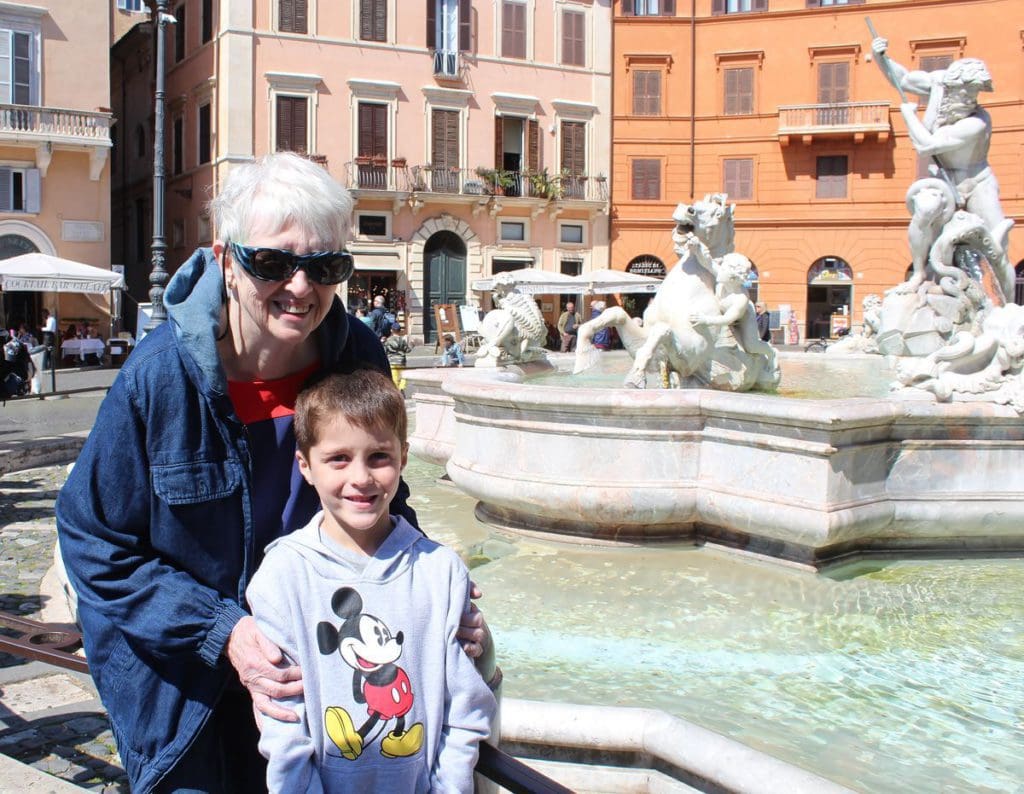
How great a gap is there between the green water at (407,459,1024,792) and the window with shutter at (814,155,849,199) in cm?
2890

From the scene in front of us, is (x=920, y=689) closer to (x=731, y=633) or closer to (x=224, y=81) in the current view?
(x=731, y=633)

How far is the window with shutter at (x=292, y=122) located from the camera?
29172mm

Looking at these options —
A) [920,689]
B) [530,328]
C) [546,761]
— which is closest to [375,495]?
[546,761]

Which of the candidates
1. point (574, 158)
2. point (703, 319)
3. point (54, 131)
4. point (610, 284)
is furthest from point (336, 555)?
point (574, 158)

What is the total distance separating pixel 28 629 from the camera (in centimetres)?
317

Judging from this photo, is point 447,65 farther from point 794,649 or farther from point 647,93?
point 794,649

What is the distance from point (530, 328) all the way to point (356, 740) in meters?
6.49

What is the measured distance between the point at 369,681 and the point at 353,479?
31 centimetres

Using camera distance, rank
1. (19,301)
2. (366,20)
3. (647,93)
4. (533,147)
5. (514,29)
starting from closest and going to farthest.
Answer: (19,301)
(366,20)
(514,29)
(533,147)
(647,93)

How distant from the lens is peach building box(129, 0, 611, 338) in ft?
95.7

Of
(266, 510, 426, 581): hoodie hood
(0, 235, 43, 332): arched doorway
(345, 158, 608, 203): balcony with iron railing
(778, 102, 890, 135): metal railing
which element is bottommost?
(266, 510, 426, 581): hoodie hood

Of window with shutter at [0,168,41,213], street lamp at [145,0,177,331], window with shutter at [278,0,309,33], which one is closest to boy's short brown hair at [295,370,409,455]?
street lamp at [145,0,177,331]

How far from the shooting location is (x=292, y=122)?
29.3m

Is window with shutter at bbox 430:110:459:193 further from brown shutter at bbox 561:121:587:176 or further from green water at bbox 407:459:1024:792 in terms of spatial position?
green water at bbox 407:459:1024:792
